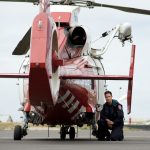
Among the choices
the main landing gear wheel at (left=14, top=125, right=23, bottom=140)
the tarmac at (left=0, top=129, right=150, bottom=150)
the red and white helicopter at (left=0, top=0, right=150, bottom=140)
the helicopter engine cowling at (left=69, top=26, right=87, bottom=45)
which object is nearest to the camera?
the tarmac at (left=0, top=129, right=150, bottom=150)

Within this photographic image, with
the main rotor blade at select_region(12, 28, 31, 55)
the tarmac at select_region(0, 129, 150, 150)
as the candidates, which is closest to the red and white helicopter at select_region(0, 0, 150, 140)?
the main rotor blade at select_region(12, 28, 31, 55)

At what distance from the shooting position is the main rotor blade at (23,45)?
65.3ft

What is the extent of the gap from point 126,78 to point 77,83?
298 cm

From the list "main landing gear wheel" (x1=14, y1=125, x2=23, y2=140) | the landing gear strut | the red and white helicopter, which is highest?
the red and white helicopter

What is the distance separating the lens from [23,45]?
66.0 feet

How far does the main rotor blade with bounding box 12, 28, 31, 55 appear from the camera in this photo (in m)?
19.9

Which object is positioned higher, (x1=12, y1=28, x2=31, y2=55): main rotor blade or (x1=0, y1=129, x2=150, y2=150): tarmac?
(x1=12, y1=28, x2=31, y2=55): main rotor blade

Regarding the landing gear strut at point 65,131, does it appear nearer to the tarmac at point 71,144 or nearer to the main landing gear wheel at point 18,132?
the tarmac at point 71,144

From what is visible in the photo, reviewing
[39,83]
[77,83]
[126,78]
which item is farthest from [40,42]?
[77,83]

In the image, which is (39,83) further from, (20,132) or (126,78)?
(20,132)

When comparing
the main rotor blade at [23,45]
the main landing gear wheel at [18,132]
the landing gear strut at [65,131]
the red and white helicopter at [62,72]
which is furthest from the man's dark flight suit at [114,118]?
the main rotor blade at [23,45]

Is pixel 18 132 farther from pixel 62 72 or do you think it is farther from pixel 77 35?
pixel 77 35

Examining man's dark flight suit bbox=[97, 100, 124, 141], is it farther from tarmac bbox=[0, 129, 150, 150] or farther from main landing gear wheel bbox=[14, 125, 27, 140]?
main landing gear wheel bbox=[14, 125, 27, 140]

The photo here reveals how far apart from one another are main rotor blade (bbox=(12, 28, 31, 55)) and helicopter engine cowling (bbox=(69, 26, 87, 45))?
1382 millimetres
